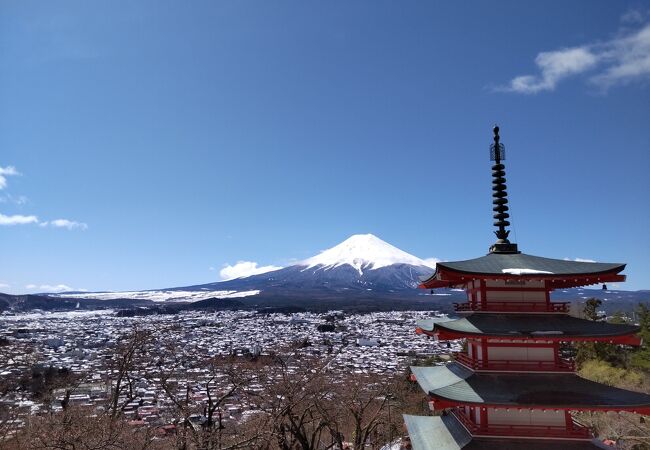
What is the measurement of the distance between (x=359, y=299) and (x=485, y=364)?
610 feet

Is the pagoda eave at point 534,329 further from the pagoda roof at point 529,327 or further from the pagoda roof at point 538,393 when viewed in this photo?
Answer: the pagoda roof at point 538,393

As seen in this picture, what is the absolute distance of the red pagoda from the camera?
9812mm

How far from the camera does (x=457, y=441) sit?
35.3ft

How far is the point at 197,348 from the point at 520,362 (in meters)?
A: 48.8

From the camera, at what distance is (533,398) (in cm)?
970

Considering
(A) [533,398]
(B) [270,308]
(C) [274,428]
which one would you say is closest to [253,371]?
(C) [274,428]

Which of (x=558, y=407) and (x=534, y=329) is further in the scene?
(x=534, y=329)

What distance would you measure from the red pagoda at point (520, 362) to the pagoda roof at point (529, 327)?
0.02 meters

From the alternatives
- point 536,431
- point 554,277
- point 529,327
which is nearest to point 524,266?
point 554,277

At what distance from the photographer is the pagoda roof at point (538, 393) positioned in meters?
9.39

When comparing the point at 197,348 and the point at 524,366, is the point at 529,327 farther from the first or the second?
the point at 197,348

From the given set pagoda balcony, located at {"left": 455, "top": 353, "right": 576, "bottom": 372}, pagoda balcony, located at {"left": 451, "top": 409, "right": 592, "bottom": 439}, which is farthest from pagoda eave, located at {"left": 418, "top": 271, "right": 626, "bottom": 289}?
pagoda balcony, located at {"left": 451, "top": 409, "right": 592, "bottom": 439}

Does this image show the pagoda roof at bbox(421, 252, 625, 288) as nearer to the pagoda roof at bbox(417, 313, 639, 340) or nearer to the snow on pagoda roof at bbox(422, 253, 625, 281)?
the snow on pagoda roof at bbox(422, 253, 625, 281)

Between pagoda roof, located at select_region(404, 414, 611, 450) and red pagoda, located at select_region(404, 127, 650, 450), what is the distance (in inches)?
0.9
